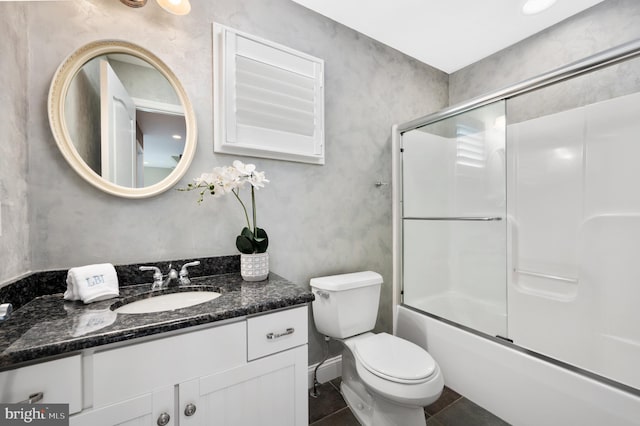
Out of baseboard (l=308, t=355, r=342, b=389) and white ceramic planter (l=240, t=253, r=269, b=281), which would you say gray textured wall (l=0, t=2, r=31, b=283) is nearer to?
white ceramic planter (l=240, t=253, r=269, b=281)

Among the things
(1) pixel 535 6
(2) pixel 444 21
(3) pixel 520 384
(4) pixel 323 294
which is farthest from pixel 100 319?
(1) pixel 535 6

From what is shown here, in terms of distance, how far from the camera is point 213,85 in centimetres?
134

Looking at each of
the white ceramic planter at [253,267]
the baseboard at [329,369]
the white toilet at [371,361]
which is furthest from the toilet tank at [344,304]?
the white ceramic planter at [253,267]

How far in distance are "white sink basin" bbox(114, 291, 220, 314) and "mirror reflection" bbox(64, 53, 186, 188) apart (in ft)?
1.68

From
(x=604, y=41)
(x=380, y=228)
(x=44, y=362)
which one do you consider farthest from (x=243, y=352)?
(x=604, y=41)

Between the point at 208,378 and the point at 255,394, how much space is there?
19 cm

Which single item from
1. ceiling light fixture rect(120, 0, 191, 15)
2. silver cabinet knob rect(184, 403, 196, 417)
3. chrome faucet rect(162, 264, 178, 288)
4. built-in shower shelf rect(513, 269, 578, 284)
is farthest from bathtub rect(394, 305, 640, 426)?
ceiling light fixture rect(120, 0, 191, 15)

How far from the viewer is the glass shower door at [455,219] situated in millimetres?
1877

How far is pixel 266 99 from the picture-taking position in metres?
1.47

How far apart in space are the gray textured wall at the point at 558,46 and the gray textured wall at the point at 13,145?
2.57m

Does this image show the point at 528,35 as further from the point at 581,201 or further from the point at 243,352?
the point at 243,352

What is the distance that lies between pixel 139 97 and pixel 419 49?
1.99m

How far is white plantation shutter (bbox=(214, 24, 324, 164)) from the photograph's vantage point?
134 cm

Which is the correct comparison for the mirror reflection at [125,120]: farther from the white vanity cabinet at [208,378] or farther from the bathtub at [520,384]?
the bathtub at [520,384]
